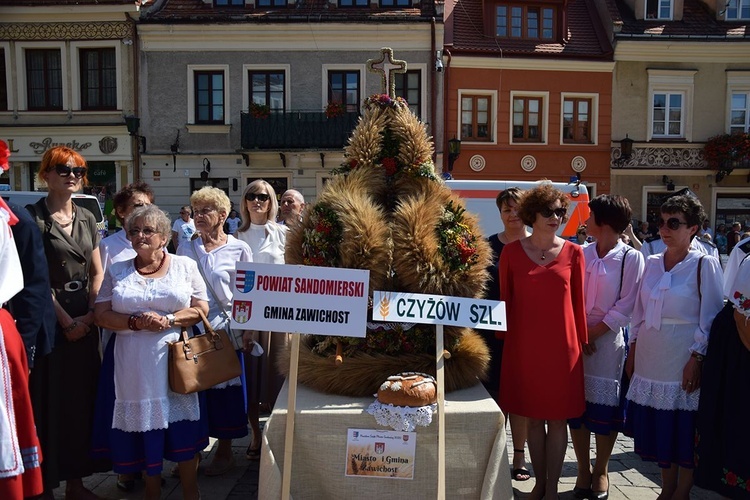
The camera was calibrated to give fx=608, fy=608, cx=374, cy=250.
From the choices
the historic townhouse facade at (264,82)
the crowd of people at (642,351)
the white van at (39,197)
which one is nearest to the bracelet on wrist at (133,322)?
the crowd of people at (642,351)

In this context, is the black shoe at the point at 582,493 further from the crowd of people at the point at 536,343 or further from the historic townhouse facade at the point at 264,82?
the historic townhouse facade at the point at 264,82

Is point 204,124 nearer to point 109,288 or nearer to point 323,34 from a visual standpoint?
point 323,34

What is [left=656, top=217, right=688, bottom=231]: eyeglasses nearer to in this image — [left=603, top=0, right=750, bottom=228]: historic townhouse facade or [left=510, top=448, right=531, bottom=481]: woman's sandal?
[left=510, top=448, right=531, bottom=481]: woman's sandal

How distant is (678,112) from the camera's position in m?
18.8

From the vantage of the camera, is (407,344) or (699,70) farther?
(699,70)

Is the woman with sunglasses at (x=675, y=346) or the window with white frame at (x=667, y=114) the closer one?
the woman with sunglasses at (x=675, y=346)

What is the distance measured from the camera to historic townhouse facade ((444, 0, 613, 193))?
1811cm

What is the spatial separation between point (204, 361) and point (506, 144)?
52.9ft

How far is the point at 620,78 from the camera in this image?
1855 cm

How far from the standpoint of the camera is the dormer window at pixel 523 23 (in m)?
18.8

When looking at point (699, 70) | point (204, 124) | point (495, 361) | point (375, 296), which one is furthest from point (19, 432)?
point (699, 70)

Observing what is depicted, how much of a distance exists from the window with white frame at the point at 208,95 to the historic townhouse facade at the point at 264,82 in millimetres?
29

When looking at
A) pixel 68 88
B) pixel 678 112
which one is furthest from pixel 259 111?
pixel 678 112

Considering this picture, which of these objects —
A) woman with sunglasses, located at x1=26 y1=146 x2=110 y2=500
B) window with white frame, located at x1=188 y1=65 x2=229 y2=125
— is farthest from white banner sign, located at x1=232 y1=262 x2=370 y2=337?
window with white frame, located at x1=188 y1=65 x2=229 y2=125
